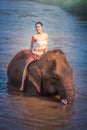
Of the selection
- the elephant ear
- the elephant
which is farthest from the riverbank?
the elephant ear

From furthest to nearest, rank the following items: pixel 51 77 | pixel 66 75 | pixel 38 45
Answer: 1. pixel 38 45
2. pixel 51 77
3. pixel 66 75

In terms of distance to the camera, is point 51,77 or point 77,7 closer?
point 51,77

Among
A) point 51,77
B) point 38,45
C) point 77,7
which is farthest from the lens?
point 77,7

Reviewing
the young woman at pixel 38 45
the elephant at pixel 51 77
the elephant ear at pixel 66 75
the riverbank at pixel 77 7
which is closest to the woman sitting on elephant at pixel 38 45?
the young woman at pixel 38 45

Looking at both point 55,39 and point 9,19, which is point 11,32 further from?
point 9,19

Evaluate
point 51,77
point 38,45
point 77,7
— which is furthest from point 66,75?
point 77,7

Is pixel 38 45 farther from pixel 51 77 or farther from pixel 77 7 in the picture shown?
pixel 77 7

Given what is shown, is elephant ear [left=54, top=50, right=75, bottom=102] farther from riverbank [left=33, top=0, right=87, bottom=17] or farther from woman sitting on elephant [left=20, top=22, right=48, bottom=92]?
riverbank [left=33, top=0, right=87, bottom=17]

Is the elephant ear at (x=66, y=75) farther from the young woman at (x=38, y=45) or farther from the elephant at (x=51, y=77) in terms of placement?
the young woman at (x=38, y=45)

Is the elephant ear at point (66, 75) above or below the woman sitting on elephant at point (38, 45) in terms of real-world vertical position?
below

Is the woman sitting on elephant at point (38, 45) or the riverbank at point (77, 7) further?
the riverbank at point (77, 7)

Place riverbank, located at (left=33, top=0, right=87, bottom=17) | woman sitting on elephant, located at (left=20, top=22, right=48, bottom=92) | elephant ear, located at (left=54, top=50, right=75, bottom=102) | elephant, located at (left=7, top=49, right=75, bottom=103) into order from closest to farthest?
elephant ear, located at (left=54, top=50, right=75, bottom=102) → elephant, located at (left=7, top=49, right=75, bottom=103) → woman sitting on elephant, located at (left=20, top=22, right=48, bottom=92) → riverbank, located at (left=33, top=0, right=87, bottom=17)

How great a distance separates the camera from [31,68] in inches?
448

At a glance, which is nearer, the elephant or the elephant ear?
the elephant ear
